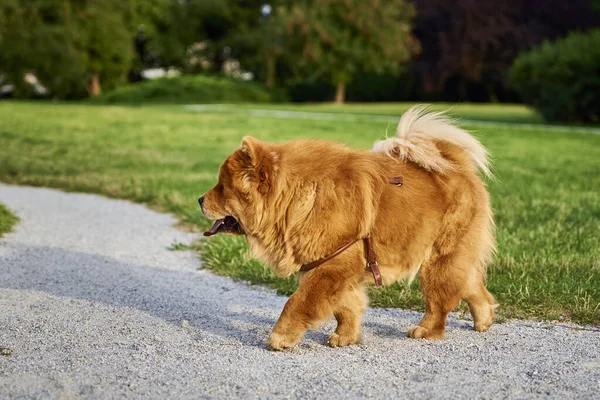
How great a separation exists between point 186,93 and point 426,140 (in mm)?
41435

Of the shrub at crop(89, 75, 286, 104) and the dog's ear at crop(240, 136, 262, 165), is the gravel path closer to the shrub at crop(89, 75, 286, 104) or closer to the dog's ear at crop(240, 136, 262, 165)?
the dog's ear at crop(240, 136, 262, 165)

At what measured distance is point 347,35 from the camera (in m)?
48.8

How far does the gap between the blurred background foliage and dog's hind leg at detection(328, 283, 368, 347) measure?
3859 cm

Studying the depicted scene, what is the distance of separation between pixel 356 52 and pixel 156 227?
40.7 metres

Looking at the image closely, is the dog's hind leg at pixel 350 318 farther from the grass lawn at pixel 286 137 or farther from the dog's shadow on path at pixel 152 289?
the grass lawn at pixel 286 137

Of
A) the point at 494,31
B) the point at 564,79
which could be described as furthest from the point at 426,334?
the point at 494,31

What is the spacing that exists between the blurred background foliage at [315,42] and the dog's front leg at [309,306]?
38822mm

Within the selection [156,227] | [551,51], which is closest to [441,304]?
[156,227]

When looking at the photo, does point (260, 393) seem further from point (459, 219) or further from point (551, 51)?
point (551, 51)

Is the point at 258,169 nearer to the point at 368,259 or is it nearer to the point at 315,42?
the point at 368,259

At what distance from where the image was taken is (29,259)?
7164mm

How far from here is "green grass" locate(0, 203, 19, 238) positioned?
27.8 feet

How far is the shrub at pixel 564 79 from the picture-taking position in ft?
79.1

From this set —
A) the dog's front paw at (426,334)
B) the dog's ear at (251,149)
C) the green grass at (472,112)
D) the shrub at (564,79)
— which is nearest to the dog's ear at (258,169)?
the dog's ear at (251,149)
